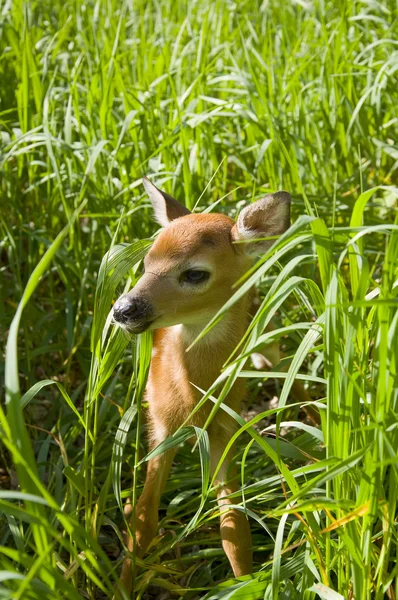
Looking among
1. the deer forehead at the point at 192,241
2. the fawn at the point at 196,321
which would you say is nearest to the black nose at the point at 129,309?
the fawn at the point at 196,321

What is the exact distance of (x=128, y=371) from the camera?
11.5 ft

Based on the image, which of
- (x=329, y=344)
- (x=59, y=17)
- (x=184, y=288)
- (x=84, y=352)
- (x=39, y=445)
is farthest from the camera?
(x=59, y=17)

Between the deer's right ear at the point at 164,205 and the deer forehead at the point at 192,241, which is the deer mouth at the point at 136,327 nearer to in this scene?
the deer forehead at the point at 192,241

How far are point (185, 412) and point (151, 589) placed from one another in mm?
643

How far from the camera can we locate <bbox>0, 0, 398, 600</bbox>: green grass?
1.86m

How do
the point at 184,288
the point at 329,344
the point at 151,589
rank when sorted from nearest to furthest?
the point at 329,344 → the point at 184,288 → the point at 151,589

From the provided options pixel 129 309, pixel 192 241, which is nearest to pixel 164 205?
pixel 192 241

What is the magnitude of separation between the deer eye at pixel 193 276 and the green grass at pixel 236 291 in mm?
158

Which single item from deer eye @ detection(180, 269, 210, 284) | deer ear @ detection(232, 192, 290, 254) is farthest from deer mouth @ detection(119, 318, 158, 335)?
deer ear @ detection(232, 192, 290, 254)

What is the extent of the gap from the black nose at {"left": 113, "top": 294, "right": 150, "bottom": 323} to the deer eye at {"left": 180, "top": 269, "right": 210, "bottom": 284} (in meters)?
0.19

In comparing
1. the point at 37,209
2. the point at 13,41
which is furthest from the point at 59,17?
the point at 37,209

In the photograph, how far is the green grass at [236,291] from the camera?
1857 mm

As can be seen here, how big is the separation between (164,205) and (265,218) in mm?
455

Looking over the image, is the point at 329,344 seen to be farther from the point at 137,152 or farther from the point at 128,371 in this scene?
the point at 137,152
